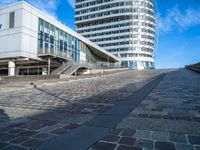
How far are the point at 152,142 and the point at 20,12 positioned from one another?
93.7 ft

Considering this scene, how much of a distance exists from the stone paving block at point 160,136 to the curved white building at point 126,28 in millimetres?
84612

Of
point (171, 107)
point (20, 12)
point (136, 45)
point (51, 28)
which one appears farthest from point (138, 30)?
point (171, 107)

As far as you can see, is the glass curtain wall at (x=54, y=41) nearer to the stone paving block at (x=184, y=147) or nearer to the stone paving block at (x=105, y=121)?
the stone paving block at (x=105, y=121)

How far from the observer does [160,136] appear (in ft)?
13.5

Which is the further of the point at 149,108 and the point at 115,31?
the point at 115,31

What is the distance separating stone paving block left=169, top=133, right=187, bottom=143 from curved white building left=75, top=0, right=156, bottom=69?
84660 mm

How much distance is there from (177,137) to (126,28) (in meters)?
93.4

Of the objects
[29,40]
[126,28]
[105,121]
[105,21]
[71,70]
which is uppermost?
[105,21]

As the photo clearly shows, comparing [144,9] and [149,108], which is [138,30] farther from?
[149,108]

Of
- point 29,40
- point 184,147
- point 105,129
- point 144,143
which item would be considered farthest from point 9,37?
point 184,147

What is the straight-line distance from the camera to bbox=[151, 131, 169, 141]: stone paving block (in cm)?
400

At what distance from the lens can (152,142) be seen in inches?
150

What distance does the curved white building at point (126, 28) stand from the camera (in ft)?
299

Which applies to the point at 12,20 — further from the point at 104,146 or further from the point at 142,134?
the point at 104,146
